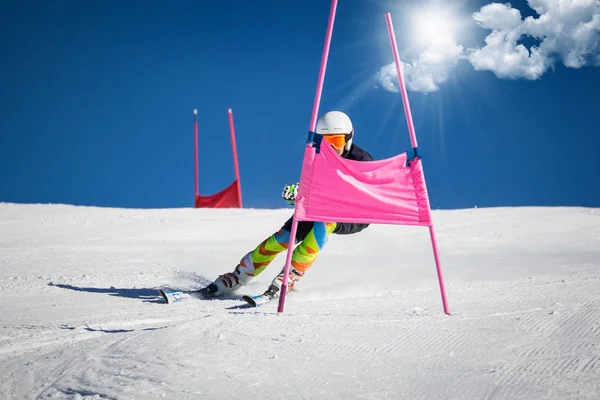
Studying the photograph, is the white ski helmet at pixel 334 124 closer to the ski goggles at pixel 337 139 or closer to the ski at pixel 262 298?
the ski goggles at pixel 337 139

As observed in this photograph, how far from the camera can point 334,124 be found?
4.07 m

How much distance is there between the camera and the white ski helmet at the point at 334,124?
4062 millimetres

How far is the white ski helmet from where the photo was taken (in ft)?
13.3

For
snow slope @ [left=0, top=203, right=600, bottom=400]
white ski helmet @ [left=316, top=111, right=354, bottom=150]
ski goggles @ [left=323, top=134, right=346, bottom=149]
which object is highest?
white ski helmet @ [left=316, top=111, right=354, bottom=150]

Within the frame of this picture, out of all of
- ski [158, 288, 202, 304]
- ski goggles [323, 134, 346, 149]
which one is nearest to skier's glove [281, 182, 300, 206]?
ski goggles [323, 134, 346, 149]

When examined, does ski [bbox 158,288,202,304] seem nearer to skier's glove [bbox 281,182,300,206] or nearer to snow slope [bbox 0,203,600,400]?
snow slope [bbox 0,203,600,400]

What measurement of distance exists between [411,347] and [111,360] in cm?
128

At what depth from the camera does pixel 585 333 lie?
2.50 metres

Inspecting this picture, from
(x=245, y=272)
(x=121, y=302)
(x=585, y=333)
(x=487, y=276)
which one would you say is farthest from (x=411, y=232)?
(x=585, y=333)

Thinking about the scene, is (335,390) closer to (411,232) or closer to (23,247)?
(23,247)

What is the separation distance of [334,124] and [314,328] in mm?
1817

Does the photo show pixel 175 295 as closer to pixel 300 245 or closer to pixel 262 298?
pixel 262 298

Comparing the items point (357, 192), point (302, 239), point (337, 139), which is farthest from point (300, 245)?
point (357, 192)

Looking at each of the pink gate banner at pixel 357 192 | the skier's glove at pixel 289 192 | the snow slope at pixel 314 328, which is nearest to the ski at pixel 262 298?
the snow slope at pixel 314 328
